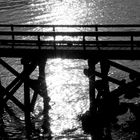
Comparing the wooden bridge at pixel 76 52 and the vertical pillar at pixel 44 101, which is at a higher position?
the wooden bridge at pixel 76 52

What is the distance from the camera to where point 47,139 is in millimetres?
20281

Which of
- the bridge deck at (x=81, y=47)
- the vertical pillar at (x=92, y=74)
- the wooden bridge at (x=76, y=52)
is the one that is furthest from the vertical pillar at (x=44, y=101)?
the vertical pillar at (x=92, y=74)

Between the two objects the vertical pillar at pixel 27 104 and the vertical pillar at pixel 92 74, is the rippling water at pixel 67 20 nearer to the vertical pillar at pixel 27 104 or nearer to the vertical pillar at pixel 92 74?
the vertical pillar at pixel 27 104

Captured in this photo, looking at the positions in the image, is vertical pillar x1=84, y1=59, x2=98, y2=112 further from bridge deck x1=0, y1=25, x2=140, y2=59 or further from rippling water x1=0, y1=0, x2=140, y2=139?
rippling water x1=0, y1=0, x2=140, y2=139

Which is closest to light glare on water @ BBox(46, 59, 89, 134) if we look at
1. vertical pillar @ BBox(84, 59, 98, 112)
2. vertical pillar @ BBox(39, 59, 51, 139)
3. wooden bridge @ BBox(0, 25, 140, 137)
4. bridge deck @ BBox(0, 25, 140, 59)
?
vertical pillar @ BBox(39, 59, 51, 139)

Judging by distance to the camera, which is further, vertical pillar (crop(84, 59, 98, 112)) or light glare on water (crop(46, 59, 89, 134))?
light glare on water (crop(46, 59, 89, 134))

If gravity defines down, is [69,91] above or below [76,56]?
below

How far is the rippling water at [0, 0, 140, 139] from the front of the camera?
24.2m

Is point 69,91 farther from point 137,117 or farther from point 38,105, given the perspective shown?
point 137,117

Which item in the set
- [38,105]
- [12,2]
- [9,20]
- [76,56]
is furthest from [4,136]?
[12,2]

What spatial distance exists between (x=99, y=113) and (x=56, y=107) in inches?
168

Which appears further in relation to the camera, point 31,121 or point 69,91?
point 69,91

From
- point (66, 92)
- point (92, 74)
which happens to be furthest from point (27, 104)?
point (66, 92)

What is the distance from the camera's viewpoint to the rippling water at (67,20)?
24.2m
